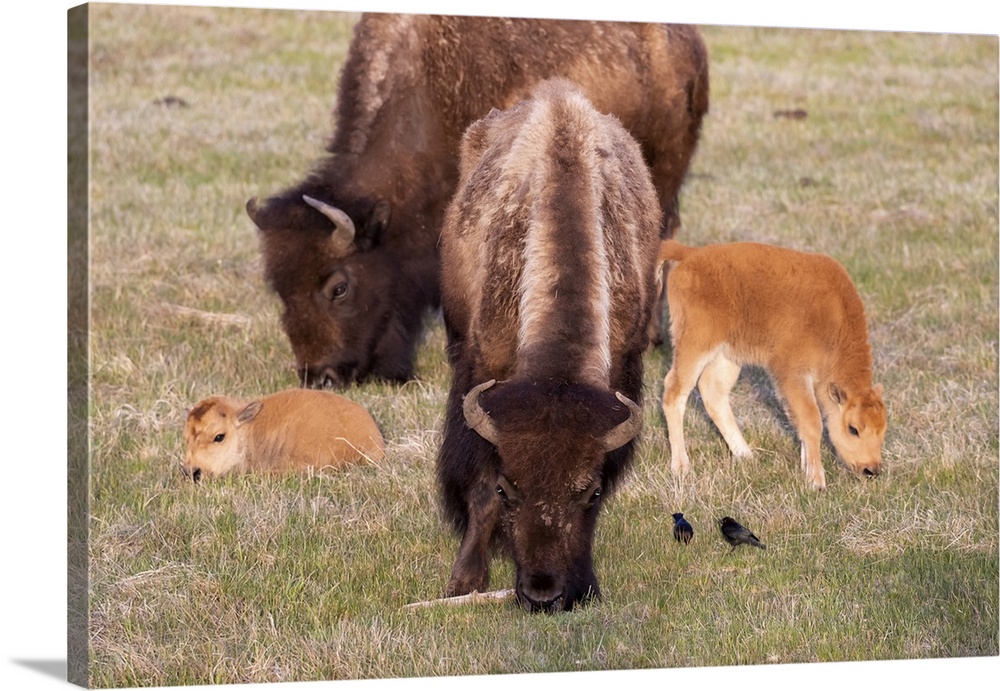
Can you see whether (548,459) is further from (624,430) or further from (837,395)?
(837,395)

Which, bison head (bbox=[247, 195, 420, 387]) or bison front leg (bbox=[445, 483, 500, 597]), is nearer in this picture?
bison front leg (bbox=[445, 483, 500, 597])

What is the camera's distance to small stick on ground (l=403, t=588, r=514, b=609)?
5.81 m

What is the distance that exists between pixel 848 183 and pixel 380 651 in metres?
5.85

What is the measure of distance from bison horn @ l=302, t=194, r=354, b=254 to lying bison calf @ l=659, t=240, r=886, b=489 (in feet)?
6.01

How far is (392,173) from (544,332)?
10.8 feet

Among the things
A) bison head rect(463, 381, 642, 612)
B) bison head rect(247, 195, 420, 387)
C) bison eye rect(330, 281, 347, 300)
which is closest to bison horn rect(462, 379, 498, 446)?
bison head rect(463, 381, 642, 612)

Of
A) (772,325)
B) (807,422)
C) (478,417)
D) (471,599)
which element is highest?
(478,417)

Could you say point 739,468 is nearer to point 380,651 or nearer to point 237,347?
point 380,651

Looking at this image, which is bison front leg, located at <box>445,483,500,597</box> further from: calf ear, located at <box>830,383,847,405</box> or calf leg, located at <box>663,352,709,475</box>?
calf ear, located at <box>830,383,847,405</box>

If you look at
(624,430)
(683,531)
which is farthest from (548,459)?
(683,531)

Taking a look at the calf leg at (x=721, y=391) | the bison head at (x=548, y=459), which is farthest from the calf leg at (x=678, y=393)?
the bison head at (x=548, y=459)

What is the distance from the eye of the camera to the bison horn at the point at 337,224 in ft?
27.0

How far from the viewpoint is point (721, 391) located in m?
7.66

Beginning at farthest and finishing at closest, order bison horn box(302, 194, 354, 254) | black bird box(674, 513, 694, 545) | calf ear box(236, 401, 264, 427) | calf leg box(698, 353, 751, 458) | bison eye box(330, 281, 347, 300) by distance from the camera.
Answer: bison eye box(330, 281, 347, 300) < bison horn box(302, 194, 354, 254) < calf leg box(698, 353, 751, 458) < calf ear box(236, 401, 264, 427) < black bird box(674, 513, 694, 545)
